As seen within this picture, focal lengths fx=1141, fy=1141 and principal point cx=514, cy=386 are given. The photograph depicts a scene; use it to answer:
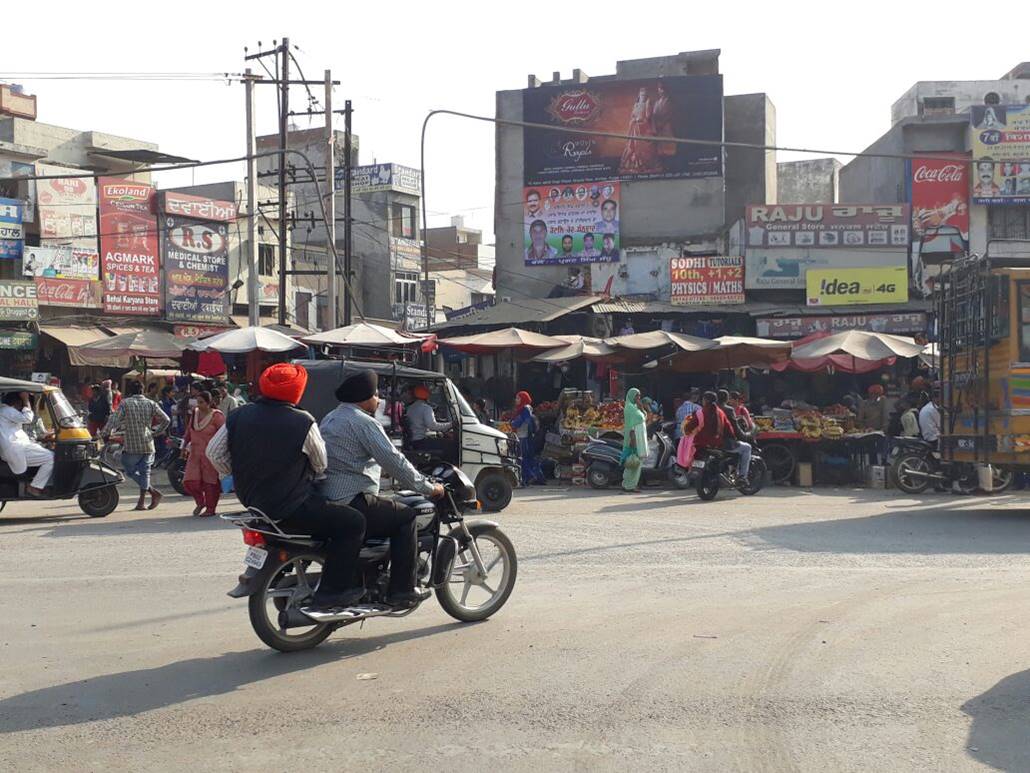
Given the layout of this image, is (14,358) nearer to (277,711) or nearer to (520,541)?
(520,541)

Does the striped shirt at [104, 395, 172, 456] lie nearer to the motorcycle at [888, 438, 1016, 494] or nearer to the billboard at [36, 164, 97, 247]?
the motorcycle at [888, 438, 1016, 494]

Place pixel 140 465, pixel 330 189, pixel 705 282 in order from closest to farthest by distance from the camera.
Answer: pixel 140 465, pixel 330 189, pixel 705 282

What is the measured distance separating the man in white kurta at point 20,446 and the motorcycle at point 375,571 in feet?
26.9

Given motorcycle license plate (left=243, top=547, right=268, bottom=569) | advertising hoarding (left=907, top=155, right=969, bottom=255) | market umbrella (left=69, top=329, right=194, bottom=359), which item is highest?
advertising hoarding (left=907, top=155, right=969, bottom=255)

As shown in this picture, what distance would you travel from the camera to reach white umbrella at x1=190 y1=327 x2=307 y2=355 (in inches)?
765

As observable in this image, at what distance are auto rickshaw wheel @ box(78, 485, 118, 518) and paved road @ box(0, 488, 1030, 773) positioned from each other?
376 cm

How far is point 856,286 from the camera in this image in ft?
105

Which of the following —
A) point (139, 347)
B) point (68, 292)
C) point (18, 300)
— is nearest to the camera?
point (139, 347)

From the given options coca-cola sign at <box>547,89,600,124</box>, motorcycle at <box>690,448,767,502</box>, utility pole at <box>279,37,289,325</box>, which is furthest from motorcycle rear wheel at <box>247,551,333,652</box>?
coca-cola sign at <box>547,89,600,124</box>

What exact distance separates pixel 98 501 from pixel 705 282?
2133 cm

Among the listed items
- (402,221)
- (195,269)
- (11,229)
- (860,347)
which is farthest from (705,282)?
(402,221)

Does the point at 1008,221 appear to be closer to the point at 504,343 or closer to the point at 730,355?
the point at 730,355

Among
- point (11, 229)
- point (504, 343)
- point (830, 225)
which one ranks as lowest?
point (504, 343)

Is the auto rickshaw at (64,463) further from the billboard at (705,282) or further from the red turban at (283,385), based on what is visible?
the billboard at (705,282)
